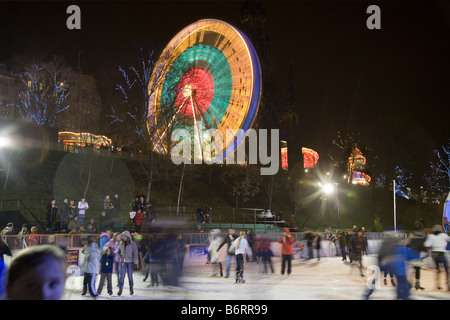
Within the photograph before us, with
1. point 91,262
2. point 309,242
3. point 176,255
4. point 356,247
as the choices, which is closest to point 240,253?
point 176,255

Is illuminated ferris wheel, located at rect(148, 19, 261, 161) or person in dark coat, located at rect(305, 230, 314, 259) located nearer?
person in dark coat, located at rect(305, 230, 314, 259)

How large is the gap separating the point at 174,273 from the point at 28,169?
23.6 meters

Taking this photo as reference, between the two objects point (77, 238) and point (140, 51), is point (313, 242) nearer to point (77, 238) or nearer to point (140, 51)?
point (77, 238)

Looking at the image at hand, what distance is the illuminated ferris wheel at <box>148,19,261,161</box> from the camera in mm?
32438

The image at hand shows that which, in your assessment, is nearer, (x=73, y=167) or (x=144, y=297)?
(x=144, y=297)

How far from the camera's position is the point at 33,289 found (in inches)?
93.8

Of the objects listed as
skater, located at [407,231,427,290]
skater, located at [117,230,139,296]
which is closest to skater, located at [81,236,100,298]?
skater, located at [117,230,139,296]

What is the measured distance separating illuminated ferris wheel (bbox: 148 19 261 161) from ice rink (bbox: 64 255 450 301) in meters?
16.2

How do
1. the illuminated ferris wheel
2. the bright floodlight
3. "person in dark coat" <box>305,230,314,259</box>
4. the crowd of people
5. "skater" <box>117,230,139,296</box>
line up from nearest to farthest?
the crowd of people → "skater" <box>117,230,139,296</box> → "person in dark coat" <box>305,230,314,259</box> → the illuminated ferris wheel → the bright floodlight

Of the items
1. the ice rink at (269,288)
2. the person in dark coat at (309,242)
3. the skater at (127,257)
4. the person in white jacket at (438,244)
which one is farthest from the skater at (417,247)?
the person in dark coat at (309,242)

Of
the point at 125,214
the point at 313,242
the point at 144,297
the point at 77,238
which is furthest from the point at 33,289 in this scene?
the point at 125,214

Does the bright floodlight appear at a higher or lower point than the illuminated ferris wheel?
lower

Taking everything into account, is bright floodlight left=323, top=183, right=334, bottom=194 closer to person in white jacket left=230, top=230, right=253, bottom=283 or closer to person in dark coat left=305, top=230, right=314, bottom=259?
person in dark coat left=305, top=230, right=314, bottom=259

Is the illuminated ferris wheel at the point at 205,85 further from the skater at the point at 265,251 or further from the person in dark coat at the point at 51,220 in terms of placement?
the skater at the point at 265,251
